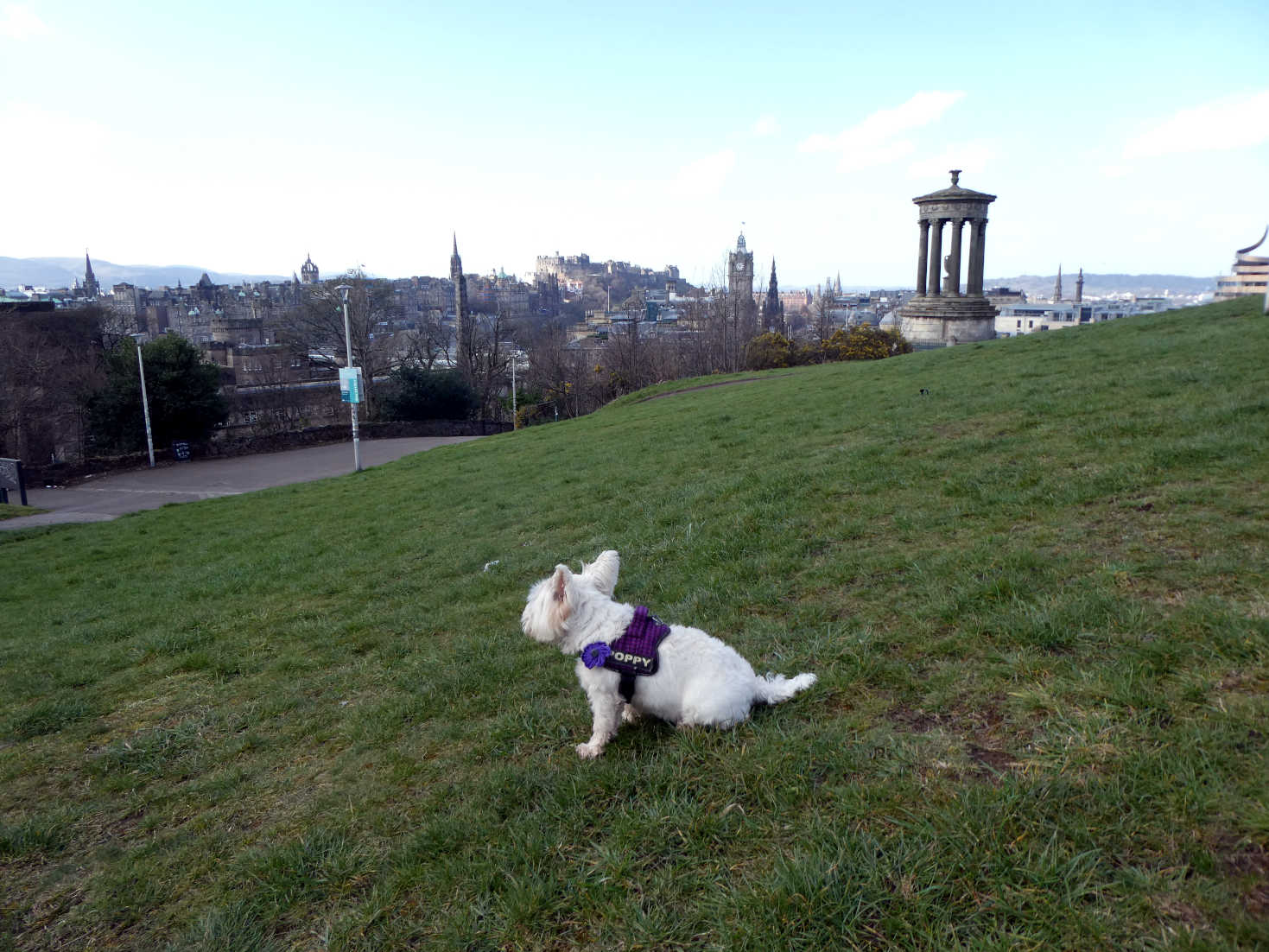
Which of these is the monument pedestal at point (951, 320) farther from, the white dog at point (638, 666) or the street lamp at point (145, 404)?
→ the street lamp at point (145, 404)

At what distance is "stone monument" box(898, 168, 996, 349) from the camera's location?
34469 millimetres

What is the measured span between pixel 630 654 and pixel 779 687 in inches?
32.5

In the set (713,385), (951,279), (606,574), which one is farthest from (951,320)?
(606,574)

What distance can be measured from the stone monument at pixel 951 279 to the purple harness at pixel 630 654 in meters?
35.9

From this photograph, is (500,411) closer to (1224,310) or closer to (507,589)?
(1224,310)

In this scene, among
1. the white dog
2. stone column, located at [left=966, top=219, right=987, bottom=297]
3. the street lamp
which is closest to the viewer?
the white dog

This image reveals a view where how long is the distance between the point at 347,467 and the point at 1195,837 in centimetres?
3107

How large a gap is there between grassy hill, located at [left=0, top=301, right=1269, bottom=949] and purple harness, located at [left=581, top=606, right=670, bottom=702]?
0.37 m

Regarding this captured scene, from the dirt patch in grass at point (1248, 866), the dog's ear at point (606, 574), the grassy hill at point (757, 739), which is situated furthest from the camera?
the dog's ear at point (606, 574)

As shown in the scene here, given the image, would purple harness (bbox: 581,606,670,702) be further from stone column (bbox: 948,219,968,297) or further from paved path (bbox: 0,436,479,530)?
stone column (bbox: 948,219,968,297)

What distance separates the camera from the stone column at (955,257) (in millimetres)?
34900

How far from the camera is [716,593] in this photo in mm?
5664

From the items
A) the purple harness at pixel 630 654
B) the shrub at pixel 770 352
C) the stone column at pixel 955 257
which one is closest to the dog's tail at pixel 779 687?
the purple harness at pixel 630 654

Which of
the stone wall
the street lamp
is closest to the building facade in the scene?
the stone wall
